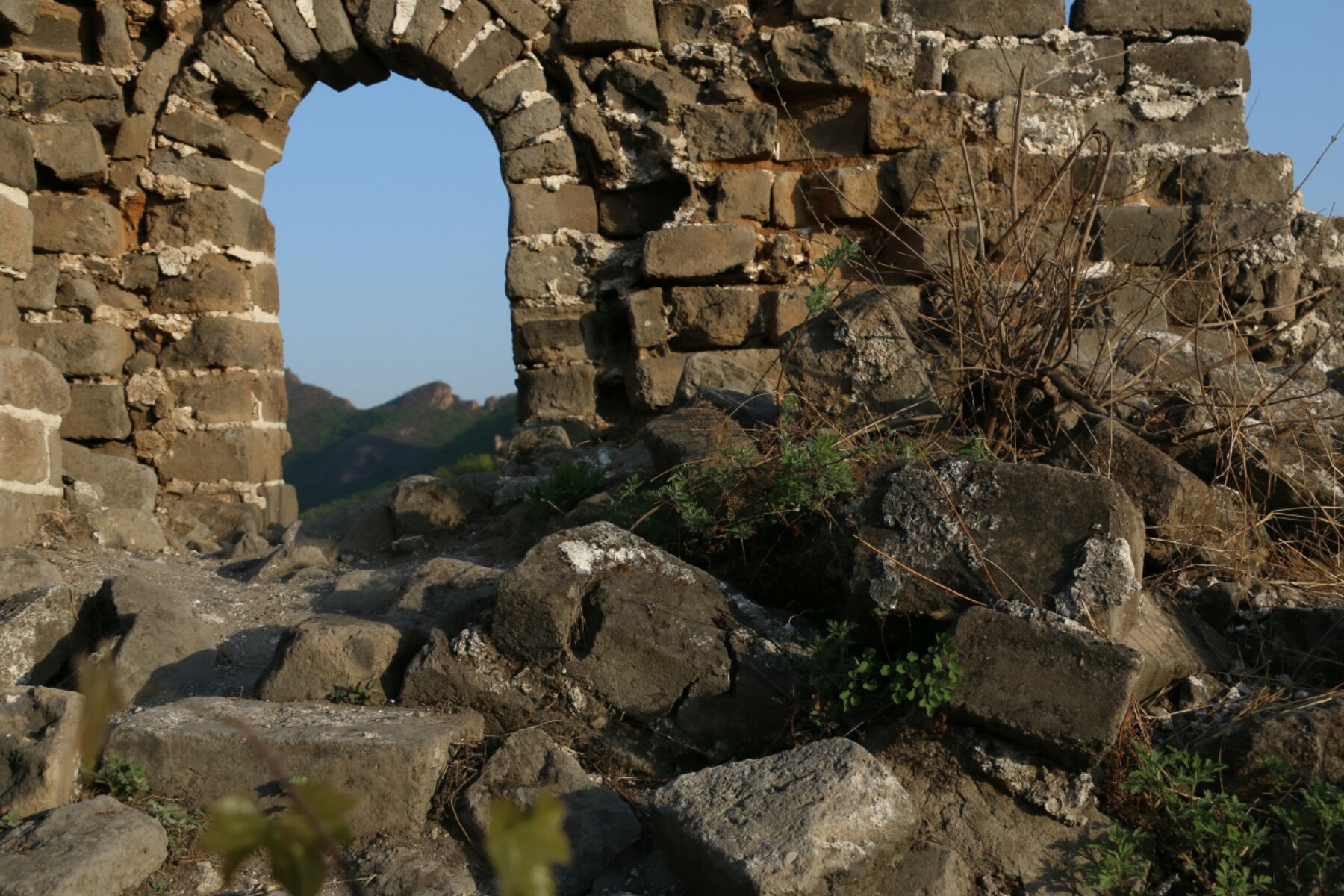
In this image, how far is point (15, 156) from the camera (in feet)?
15.5

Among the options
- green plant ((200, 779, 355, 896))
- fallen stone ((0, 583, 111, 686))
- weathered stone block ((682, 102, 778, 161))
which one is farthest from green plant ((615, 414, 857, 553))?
weathered stone block ((682, 102, 778, 161))

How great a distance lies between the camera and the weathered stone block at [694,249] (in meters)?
5.81

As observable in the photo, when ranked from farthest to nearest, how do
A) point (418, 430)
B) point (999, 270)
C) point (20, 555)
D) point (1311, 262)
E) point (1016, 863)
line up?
point (418, 430) < point (1311, 262) < point (20, 555) < point (999, 270) < point (1016, 863)

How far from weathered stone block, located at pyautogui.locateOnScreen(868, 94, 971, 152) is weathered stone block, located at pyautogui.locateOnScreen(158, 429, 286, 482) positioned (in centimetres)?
351

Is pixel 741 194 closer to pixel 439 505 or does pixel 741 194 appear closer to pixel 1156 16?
pixel 439 505

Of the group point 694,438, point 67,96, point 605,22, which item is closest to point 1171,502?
point 694,438

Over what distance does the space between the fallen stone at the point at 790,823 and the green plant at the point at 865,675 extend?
20cm

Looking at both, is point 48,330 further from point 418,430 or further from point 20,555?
point 418,430

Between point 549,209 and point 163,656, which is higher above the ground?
point 549,209

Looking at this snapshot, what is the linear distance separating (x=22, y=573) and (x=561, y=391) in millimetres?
2818

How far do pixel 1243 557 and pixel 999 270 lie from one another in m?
1.06

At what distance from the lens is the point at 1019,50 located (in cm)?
595

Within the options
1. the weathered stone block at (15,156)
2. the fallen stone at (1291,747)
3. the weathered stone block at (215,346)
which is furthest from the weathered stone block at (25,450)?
the fallen stone at (1291,747)

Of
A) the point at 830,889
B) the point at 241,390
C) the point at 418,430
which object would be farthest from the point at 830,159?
the point at 418,430
